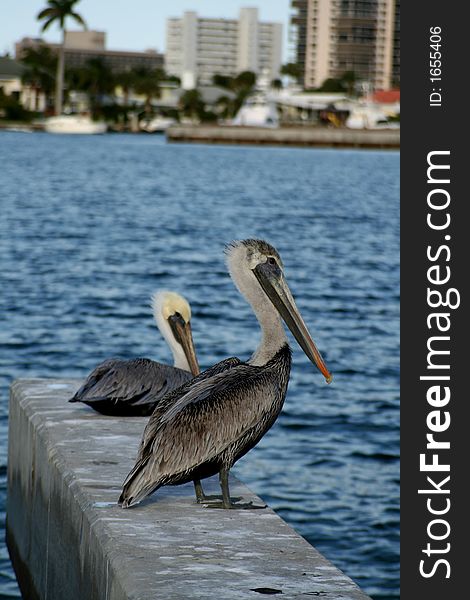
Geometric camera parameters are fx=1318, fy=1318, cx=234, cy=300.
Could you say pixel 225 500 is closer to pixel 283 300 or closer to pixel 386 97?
Answer: pixel 283 300

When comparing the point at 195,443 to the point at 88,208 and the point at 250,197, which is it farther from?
the point at 250,197

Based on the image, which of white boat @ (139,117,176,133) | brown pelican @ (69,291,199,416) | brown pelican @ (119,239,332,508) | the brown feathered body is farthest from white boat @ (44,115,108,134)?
the brown feathered body

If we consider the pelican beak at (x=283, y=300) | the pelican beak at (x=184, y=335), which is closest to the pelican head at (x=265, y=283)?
the pelican beak at (x=283, y=300)

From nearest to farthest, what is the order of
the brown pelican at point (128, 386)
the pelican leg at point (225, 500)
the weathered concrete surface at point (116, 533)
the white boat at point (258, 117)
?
the weathered concrete surface at point (116, 533) → the pelican leg at point (225, 500) → the brown pelican at point (128, 386) → the white boat at point (258, 117)

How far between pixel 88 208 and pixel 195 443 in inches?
1452

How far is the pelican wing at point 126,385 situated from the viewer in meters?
6.89

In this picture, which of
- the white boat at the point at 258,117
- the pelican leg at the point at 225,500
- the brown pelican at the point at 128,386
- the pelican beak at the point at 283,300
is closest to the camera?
the pelican leg at the point at 225,500

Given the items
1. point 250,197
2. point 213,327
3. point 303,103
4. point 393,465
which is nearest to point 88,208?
point 250,197

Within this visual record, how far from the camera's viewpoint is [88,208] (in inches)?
1638

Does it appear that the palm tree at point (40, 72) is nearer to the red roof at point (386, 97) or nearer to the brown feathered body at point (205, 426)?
the red roof at point (386, 97)

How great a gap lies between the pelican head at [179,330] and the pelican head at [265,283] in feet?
6.63

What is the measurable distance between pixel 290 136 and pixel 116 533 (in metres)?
110

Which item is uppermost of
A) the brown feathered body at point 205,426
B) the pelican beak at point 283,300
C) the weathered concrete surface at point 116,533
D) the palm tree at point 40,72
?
the palm tree at point 40,72

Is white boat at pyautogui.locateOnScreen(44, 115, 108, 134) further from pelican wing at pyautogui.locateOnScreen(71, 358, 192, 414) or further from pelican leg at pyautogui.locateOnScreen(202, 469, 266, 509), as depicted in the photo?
pelican leg at pyautogui.locateOnScreen(202, 469, 266, 509)
